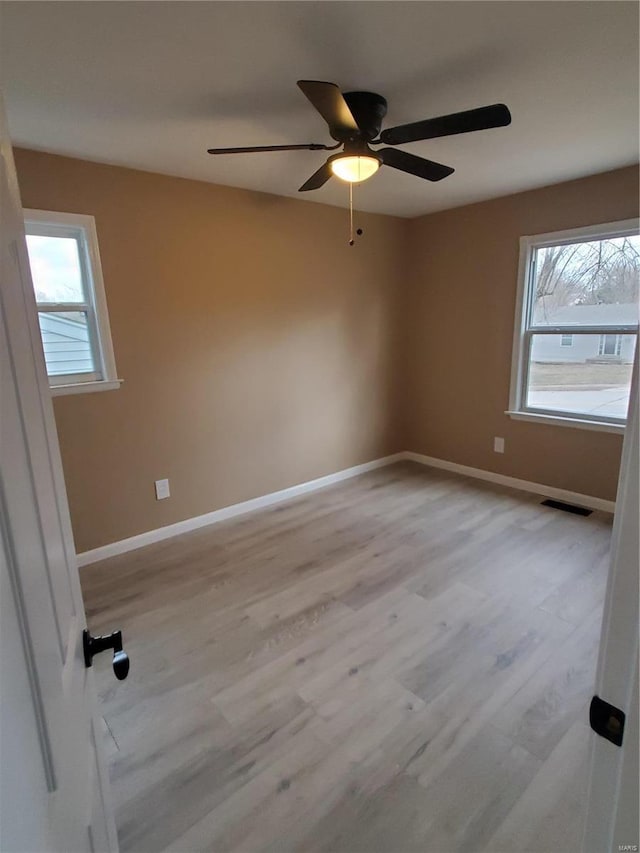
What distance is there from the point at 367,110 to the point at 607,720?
2279mm

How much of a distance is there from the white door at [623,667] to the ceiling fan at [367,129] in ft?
5.00

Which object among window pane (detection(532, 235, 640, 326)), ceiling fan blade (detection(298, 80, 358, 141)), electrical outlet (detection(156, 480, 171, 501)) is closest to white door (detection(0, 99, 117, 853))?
ceiling fan blade (detection(298, 80, 358, 141))

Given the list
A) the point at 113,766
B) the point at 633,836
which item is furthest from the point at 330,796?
the point at 633,836

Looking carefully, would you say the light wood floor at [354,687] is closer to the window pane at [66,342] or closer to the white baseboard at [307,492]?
the white baseboard at [307,492]

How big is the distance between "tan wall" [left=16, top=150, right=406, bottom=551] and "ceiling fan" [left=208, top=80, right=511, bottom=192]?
1.06 metres

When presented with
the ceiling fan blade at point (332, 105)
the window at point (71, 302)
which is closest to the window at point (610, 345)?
the ceiling fan blade at point (332, 105)

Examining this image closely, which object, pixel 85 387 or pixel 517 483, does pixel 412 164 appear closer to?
pixel 85 387

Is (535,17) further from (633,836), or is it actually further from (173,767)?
(173,767)

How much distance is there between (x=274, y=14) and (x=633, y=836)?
6.96ft

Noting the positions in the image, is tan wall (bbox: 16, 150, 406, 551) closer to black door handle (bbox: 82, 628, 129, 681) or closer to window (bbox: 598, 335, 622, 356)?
window (bbox: 598, 335, 622, 356)

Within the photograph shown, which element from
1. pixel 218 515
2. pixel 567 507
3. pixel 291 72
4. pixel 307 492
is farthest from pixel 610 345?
pixel 218 515

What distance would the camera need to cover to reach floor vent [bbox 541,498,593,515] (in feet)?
11.4

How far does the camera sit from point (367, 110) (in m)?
1.98

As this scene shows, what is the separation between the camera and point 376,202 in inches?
147
